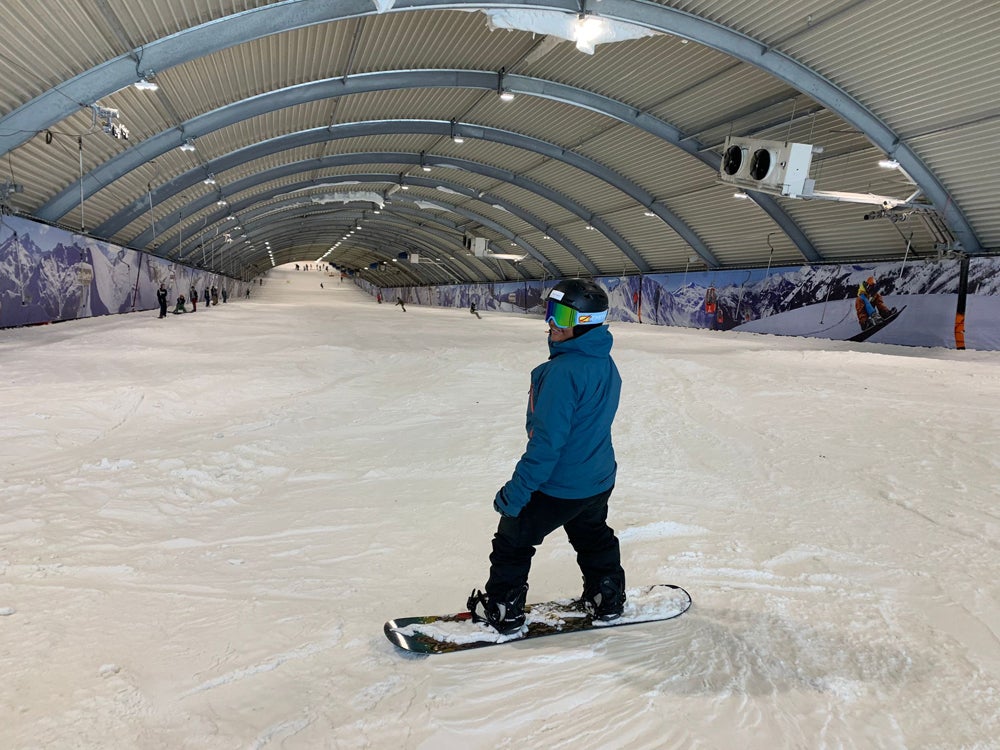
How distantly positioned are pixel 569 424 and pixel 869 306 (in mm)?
21699

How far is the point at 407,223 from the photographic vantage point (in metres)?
44.2

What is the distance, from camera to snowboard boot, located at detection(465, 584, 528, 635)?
2.89 metres

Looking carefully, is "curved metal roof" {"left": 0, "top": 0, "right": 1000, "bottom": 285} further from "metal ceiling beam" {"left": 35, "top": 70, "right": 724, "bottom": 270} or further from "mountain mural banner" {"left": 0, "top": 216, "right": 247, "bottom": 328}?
"mountain mural banner" {"left": 0, "top": 216, "right": 247, "bottom": 328}

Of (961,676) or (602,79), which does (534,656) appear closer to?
(961,676)

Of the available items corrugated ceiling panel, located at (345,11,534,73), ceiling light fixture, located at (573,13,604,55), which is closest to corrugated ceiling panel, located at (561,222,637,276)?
corrugated ceiling panel, located at (345,11,534,73)

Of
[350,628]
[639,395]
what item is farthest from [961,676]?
[639,395]

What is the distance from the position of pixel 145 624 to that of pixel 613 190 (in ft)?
87.4

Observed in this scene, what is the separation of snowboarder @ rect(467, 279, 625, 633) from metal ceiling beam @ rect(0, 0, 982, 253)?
11.4m

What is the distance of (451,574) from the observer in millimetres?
3721

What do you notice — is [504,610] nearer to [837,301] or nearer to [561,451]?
[561,451]

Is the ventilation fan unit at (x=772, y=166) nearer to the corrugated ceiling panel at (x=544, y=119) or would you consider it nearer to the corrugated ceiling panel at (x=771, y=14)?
the corrugated ceiling panel at (x=771, y=14)

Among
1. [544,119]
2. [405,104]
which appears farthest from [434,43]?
[544,119]

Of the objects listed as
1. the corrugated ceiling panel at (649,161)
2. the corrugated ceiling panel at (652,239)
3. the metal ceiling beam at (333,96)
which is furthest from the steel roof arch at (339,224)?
the corrugated ceiling panel at (649,161)

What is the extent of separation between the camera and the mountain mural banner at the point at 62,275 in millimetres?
15789
